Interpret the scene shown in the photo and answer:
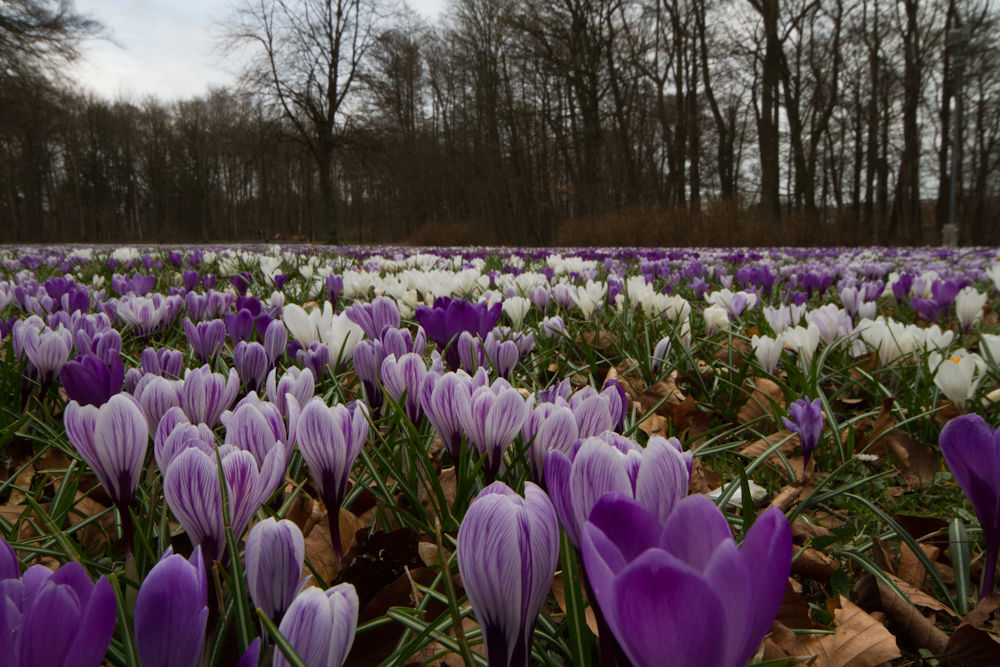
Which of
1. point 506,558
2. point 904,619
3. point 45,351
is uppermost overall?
point 45,351

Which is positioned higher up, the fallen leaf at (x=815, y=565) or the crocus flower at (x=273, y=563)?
the crocus flower at (x=273, y=563)

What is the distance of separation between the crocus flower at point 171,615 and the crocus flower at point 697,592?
0.32 m

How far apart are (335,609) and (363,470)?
2.52ft

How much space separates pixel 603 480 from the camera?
58cm

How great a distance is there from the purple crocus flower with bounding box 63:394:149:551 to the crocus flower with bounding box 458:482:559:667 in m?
0.58

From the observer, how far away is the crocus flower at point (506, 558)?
20.4 inches

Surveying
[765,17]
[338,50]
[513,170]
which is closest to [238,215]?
[338,50]

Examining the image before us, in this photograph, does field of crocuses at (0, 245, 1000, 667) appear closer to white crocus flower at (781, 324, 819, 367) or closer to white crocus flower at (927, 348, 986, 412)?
white crocus flower at (927, 348, 986, 412)

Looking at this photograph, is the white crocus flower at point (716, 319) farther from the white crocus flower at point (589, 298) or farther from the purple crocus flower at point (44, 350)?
the purple crocus flower at point (44, 350)

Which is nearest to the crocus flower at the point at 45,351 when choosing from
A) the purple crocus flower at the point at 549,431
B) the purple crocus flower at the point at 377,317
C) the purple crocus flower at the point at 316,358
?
the purple crocus flower at the point at 316,358

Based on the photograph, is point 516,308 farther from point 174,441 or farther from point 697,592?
point 697,592

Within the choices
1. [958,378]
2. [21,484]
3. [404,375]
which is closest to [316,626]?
[404,375]

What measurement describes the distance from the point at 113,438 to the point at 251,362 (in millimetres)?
614

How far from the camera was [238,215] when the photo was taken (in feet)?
173
